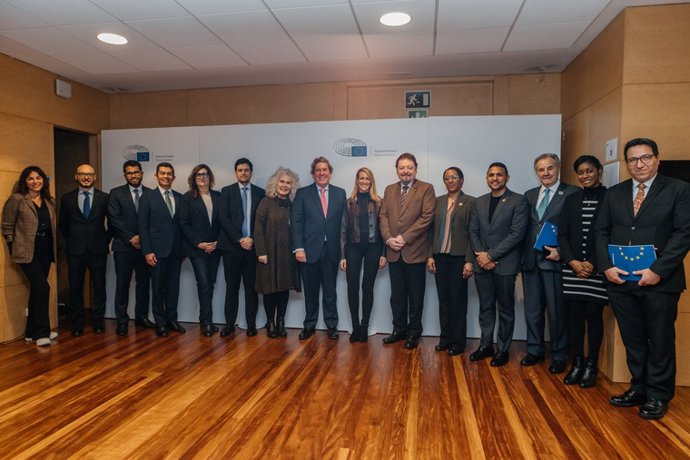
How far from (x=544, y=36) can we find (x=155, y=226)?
4.18m

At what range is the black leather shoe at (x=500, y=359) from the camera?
12.6ft

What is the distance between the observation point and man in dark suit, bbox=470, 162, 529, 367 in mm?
3771

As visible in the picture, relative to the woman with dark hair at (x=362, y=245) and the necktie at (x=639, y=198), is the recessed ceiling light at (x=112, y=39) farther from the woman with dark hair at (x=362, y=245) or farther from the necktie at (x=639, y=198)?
the necktie at (x=639, y=198)

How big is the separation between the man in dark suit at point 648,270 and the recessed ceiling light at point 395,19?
1.95 m

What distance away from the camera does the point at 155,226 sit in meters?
4.66

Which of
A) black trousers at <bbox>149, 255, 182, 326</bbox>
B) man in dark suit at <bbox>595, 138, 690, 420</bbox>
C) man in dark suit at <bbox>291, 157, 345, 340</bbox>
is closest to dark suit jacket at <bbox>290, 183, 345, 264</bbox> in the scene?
man in dark suit at <bbox>291, 157, 345, 340</bbox>

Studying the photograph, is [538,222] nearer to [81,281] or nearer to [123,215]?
[123,215]

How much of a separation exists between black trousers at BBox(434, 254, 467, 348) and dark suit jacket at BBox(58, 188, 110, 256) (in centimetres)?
349

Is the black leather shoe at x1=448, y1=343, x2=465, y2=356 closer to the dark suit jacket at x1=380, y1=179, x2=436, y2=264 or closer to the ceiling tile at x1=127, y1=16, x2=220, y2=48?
the dark suit jacket at x1=380, y1=179, x2=436, y2=264

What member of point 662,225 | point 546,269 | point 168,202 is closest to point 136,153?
point 168,202

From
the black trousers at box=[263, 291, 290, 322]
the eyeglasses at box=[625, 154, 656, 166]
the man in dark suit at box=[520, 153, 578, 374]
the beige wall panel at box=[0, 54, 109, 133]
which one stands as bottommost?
the black trousers at box=[263, 291, 290, 322]

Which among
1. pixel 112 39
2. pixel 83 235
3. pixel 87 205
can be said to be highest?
pixel 112 39

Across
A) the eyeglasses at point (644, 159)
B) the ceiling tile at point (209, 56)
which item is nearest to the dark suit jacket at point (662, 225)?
the eyeglasses at point (644, 159)

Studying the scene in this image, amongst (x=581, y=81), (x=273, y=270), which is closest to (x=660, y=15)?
(x=581, y=81)
